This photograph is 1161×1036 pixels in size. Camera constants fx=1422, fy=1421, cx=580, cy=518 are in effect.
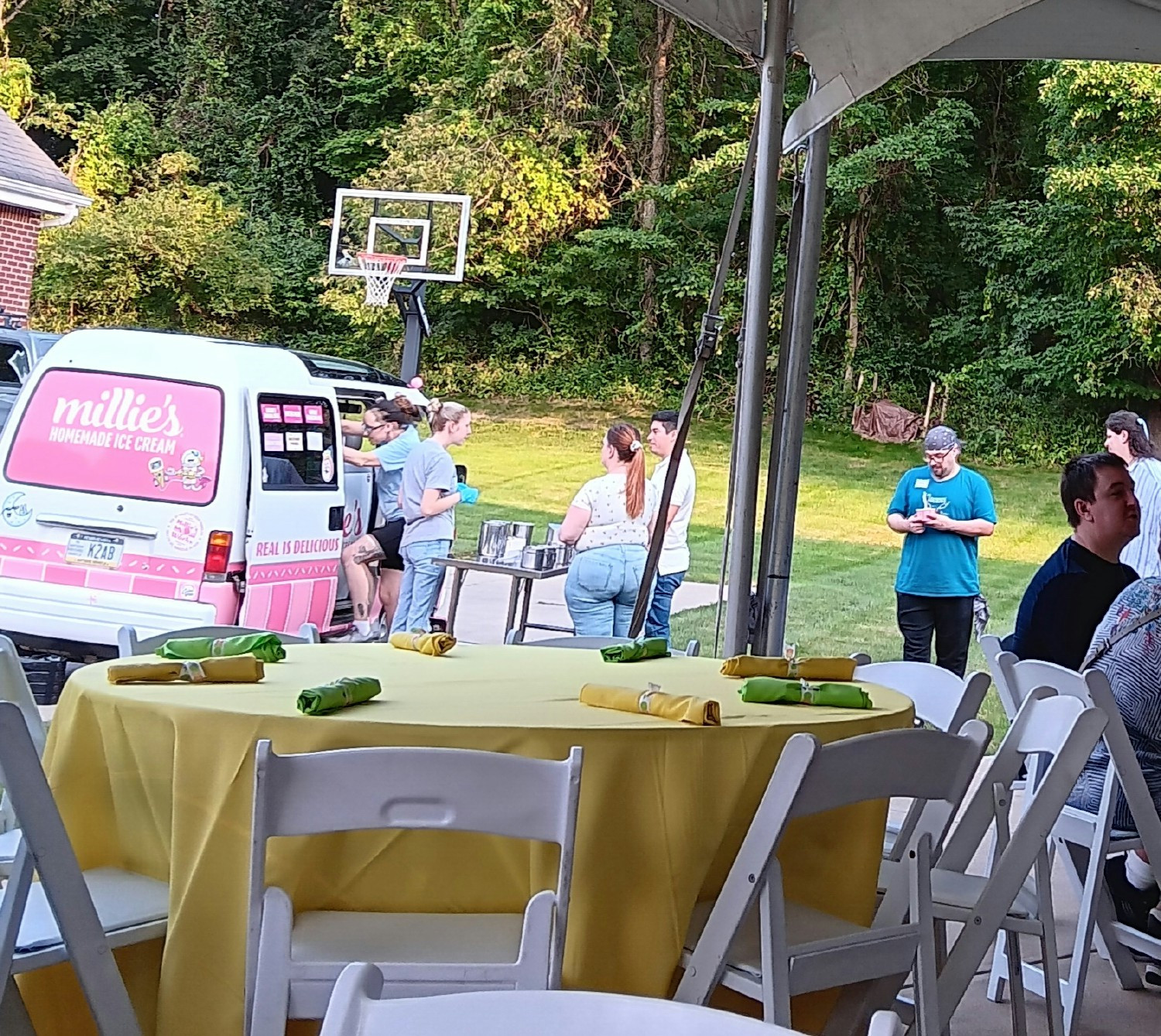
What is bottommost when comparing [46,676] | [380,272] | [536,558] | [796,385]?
[46,676]

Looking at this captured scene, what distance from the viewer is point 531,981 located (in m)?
1.75

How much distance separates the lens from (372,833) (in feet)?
6.41

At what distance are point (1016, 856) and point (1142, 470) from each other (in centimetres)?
413

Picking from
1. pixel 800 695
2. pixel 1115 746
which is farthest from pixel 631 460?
pixel 800 695

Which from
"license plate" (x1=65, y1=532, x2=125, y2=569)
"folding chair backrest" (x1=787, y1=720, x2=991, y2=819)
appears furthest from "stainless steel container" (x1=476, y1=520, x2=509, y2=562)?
"folding chair backrest" (x1=787, y1=720, x2=991, y2=819)

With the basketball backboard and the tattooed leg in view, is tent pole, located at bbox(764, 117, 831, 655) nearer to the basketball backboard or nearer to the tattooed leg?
the tattooed leg

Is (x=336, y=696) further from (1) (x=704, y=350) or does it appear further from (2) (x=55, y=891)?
(1) (x=704, y=350)

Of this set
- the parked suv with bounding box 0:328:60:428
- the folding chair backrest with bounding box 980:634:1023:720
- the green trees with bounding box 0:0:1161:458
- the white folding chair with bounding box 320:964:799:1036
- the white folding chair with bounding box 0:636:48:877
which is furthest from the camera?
the green trees with bounding box 0:0:1161:458

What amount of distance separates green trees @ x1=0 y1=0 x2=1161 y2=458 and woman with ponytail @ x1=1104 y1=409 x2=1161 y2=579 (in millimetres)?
11041

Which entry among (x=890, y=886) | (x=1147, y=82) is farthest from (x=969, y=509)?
(x=1147, y=82)

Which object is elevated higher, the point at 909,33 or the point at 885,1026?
the point at 909,33

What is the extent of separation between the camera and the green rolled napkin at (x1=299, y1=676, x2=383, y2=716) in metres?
1.99

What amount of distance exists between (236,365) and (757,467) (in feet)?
11.3

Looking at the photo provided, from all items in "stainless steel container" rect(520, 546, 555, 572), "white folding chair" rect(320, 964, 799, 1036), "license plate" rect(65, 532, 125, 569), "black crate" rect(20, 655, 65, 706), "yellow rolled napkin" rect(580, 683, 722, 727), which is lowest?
"black crate" rect(20, 655, 65, 706)
